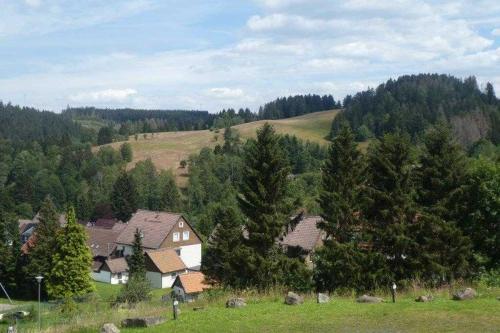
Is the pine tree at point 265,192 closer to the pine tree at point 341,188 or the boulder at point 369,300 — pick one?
the pine tree at point 341,188

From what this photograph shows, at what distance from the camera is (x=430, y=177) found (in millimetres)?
26156

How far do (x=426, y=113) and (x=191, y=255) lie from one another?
10212 cm

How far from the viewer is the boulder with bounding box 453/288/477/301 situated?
16328 millimetres

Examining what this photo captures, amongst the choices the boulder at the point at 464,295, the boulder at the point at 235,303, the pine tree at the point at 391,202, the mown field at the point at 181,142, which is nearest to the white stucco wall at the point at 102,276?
the pine tree at the point at 391,202

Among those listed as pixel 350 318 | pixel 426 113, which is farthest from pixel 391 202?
pixel 426 113

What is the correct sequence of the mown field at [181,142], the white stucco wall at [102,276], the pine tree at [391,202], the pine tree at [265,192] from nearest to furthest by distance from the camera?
the pine tree at [391,202], the pine tree at [265,192], the white stucco wall at [102,276], the mown field at [181,142]

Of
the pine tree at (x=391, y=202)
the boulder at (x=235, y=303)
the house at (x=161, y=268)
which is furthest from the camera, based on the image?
the house at (x=161, y=268)

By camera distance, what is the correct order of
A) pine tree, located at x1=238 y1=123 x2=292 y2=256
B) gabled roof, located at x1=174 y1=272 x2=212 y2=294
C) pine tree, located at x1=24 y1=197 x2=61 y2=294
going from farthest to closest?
pine tree, located at x1=24 y1=197 x2=61 y2=294 → gabled roof, located at x1=174 y1=272 x2=212 y2=294 → pine tree, located at x1=238 y1=123 x2=292 y2=256

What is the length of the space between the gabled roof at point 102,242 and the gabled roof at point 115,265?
4.74 metres

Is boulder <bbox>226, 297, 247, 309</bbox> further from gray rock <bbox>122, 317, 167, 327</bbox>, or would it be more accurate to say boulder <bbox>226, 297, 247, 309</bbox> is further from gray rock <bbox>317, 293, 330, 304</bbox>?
gray rock <bbox>122, 317, 167, 327</bbox>

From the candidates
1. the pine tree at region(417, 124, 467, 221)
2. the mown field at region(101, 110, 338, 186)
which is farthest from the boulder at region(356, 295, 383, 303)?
the mown field at region(101, 110, 338, 186)

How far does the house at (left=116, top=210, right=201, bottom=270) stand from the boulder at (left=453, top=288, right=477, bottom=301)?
5498cm

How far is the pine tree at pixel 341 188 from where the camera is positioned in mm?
26766

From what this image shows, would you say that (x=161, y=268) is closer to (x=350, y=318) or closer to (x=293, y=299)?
(x=293, y=299)
